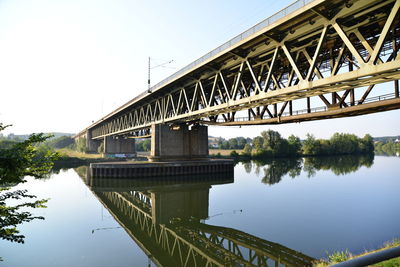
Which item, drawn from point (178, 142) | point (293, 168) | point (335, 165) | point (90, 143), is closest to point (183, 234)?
point (178, 142)

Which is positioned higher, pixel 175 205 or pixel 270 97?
pixel 270 97

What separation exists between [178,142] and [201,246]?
29775 mm

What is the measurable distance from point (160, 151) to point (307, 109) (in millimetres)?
25522

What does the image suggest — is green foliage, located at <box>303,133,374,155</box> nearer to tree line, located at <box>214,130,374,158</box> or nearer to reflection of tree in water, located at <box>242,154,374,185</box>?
tree line, located at <box>214,130,374,158</box>

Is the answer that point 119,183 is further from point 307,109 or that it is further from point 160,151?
point 307,109

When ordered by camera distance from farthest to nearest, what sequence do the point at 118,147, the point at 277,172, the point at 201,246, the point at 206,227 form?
the point at 118,147 → the point at 277,172 → the point at 206,227 → the point at 201,246

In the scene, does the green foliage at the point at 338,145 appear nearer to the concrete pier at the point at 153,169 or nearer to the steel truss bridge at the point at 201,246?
the concrete pier at the point at 153,169

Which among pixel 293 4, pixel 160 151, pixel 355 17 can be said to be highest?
pixel 293 4

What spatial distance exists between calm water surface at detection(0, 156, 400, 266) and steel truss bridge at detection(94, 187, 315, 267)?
0.05 m

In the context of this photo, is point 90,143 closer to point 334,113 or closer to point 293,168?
point 293,168

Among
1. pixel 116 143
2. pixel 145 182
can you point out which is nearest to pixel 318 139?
pixel 116 143

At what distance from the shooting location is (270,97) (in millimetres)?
18141

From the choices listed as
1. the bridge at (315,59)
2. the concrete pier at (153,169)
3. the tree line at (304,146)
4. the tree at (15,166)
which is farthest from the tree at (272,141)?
the tree at (15,166)

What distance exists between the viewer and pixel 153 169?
3706 cm
